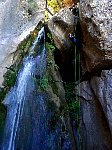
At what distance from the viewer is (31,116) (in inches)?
290

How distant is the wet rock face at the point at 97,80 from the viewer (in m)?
6.75

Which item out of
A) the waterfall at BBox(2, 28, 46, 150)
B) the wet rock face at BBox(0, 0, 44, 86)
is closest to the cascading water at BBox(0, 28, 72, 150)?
the waterfall at BBox(2, 28, 46, 150)

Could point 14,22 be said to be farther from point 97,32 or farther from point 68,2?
point 97,32

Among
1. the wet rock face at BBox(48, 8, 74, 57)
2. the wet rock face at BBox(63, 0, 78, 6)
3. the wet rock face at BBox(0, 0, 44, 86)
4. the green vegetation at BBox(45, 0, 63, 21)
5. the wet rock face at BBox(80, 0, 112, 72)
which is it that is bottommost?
the wet rock face at BBox(80, 0, 112, 72)

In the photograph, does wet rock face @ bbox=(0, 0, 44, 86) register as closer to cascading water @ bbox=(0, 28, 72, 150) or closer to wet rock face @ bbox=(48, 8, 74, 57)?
Result: cascading water @ bbox=(0, 28, 72, 150)

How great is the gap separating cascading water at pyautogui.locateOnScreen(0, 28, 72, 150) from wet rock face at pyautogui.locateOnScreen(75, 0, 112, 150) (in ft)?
2.59

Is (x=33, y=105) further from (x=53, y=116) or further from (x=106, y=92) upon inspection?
(x=106, y=92)

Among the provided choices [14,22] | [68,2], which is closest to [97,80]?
[14,22]

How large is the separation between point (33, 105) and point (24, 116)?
0.34 metres

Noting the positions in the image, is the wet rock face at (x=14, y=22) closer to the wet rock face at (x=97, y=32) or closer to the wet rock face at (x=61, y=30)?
the wet rock face at (x=61, y=30)

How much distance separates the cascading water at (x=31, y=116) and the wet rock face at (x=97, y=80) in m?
0.79

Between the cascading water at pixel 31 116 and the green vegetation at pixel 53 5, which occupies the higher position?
the green vegetation at pixel 53 5

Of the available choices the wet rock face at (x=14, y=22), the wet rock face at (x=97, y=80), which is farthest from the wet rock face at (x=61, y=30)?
the wet rock face at (x=14, y=22)

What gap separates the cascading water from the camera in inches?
278
